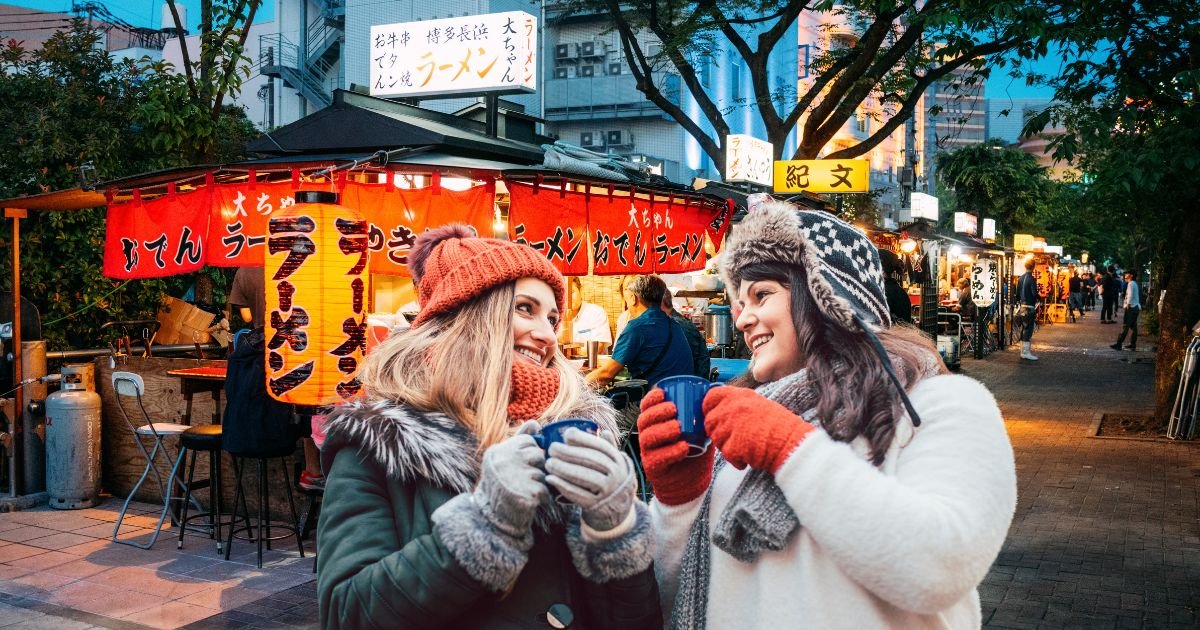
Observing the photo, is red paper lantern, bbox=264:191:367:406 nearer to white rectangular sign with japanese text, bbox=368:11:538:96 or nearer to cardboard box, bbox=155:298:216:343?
white rectangular sign with japanese text, bbox=368:11:538:96

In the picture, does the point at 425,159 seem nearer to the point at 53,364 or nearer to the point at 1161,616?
the point at 53,364

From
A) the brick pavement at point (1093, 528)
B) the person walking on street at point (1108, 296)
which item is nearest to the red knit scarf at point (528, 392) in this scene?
the brick pavement at point (1093, 528)

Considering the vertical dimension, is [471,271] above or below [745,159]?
below

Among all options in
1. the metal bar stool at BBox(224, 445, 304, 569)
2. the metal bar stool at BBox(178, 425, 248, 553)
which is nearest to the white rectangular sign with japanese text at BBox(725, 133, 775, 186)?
the metal bar stool at BBox(224, 445, 304, 569)

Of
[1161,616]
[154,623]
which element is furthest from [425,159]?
[1161,616]

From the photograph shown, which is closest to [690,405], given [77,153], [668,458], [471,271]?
[668,458]

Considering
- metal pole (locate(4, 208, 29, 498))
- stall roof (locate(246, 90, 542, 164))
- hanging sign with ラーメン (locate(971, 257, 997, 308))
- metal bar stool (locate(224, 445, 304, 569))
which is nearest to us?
metal bar stool (locate(224, 445, 304, 569))

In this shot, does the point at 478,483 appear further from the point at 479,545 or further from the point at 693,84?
the point at 693,84

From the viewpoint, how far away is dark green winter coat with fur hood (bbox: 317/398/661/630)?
1.79 metres

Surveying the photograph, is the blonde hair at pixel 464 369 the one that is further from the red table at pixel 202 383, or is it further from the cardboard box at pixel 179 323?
the cardboard box at pixel 179 323

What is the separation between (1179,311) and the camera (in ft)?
43.6

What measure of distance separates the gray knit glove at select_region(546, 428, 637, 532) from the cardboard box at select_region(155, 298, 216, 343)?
38.9 ft

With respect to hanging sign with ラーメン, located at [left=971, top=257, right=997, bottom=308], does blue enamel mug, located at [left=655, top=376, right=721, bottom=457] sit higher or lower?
lower

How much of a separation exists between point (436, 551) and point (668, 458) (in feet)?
1.64
